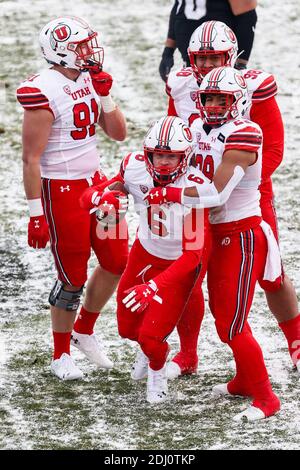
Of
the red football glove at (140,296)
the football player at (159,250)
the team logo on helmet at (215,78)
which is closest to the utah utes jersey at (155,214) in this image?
the football player at (159,250)

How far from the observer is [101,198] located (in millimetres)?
5723

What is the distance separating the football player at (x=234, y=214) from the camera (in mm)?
5498

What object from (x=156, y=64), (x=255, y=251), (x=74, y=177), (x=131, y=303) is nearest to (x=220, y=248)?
(x=255, y=251)

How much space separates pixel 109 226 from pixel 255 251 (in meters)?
0.93

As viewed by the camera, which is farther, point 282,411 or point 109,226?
point 109,226

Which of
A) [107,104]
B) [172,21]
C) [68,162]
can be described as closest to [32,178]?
[68,162]

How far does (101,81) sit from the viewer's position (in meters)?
6.12

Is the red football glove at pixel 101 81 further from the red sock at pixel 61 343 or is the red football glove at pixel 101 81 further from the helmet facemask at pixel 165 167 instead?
the red sock at pixel 61 343

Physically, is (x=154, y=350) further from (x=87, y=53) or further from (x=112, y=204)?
(x=87, y=53)

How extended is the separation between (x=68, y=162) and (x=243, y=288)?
1234 mm

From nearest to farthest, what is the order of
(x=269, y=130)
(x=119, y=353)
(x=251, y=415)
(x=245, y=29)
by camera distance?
(x=251, y=415)
(x=269, y=130)
(x=119, y=353)
(x=245, y=29)

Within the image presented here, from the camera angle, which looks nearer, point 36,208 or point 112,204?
point 112,204
